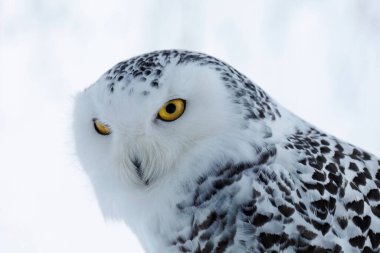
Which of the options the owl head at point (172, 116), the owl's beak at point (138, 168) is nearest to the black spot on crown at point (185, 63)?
the owl head at point (172, 116)

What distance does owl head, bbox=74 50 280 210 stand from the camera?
5.17ft

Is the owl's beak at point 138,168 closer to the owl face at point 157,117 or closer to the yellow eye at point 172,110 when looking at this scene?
the owl face at point 157,117

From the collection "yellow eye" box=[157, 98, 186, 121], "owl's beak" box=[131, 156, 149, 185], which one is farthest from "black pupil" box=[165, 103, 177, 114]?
"owl's beak" box=[131, 156, 149, 185]

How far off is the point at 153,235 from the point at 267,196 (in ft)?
0.96

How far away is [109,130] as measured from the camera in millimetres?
1653

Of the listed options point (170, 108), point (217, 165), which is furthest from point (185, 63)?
point (217, 165)

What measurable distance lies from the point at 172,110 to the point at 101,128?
179 mm

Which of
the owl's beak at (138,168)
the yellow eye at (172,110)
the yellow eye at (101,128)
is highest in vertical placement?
the yellow eye at (172,110)

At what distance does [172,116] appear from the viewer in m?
1.60

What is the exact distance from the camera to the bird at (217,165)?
154 cm

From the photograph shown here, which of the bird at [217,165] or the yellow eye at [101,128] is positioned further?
the yellow eye at [101,128]

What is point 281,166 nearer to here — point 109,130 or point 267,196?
point 267,196

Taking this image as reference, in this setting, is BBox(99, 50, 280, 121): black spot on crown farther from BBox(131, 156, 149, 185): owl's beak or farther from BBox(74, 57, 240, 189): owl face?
BBox(131, 156, 149, 185): owl's beak

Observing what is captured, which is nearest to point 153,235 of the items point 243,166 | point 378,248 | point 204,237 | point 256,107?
point 204,237
